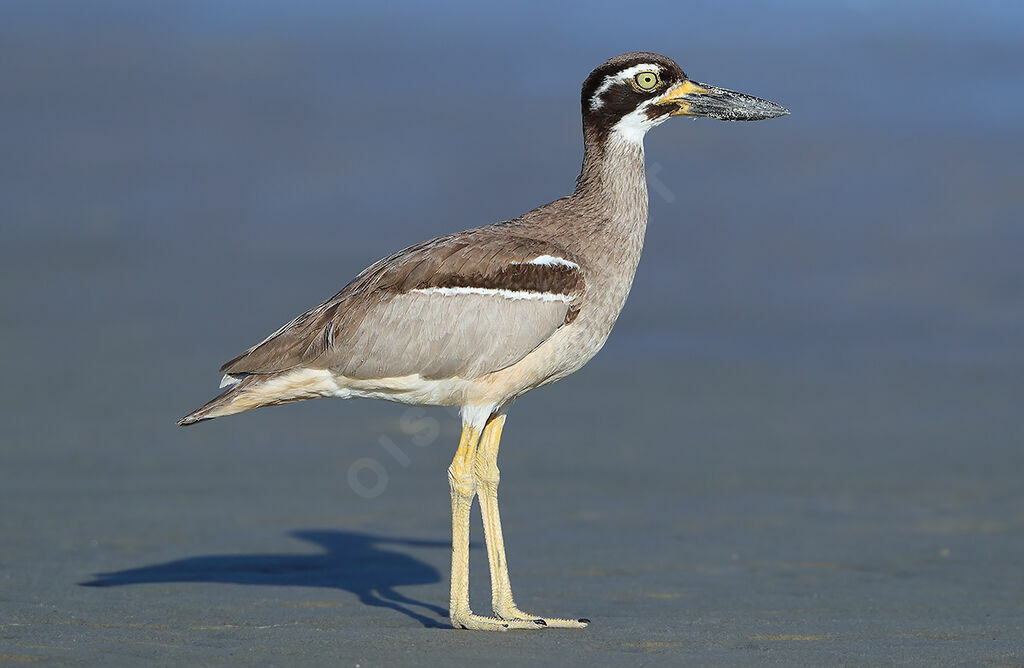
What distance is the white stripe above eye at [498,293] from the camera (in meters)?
8.43

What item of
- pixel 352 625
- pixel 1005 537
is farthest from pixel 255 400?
pixel 1005 537

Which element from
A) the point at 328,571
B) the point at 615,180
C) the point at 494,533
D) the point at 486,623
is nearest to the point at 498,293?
the point at 615,180

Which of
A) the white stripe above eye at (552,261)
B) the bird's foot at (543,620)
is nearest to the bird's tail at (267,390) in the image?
the white stripe above eye at (552,261)

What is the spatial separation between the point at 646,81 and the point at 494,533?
2970mm

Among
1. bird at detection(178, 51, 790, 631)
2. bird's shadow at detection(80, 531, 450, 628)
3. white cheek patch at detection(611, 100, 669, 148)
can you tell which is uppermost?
white cheek patch at detection(611, 100, 669, 148)

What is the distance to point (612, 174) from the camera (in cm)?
909

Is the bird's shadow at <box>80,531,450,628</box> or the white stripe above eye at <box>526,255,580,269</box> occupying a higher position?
the white stripe above eye at <box>526,255,580,269</box>

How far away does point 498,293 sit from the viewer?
28.0 feet

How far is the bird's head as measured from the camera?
912 cm

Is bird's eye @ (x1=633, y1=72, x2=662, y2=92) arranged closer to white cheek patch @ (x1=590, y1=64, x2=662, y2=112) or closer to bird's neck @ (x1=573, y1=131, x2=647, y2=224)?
white cheek patch @ (x1=590, y1=64, x2=662, y2=112)

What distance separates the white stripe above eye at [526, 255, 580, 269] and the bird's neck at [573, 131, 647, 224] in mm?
507

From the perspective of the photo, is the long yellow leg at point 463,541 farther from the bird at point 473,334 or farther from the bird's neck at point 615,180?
the bird's neck at point 615,180

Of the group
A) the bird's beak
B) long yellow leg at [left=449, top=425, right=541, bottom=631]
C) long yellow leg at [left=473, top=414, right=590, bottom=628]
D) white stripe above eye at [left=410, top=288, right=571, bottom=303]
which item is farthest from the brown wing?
the bird's beak

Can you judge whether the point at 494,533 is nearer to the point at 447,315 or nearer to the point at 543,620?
the point at 543,620
